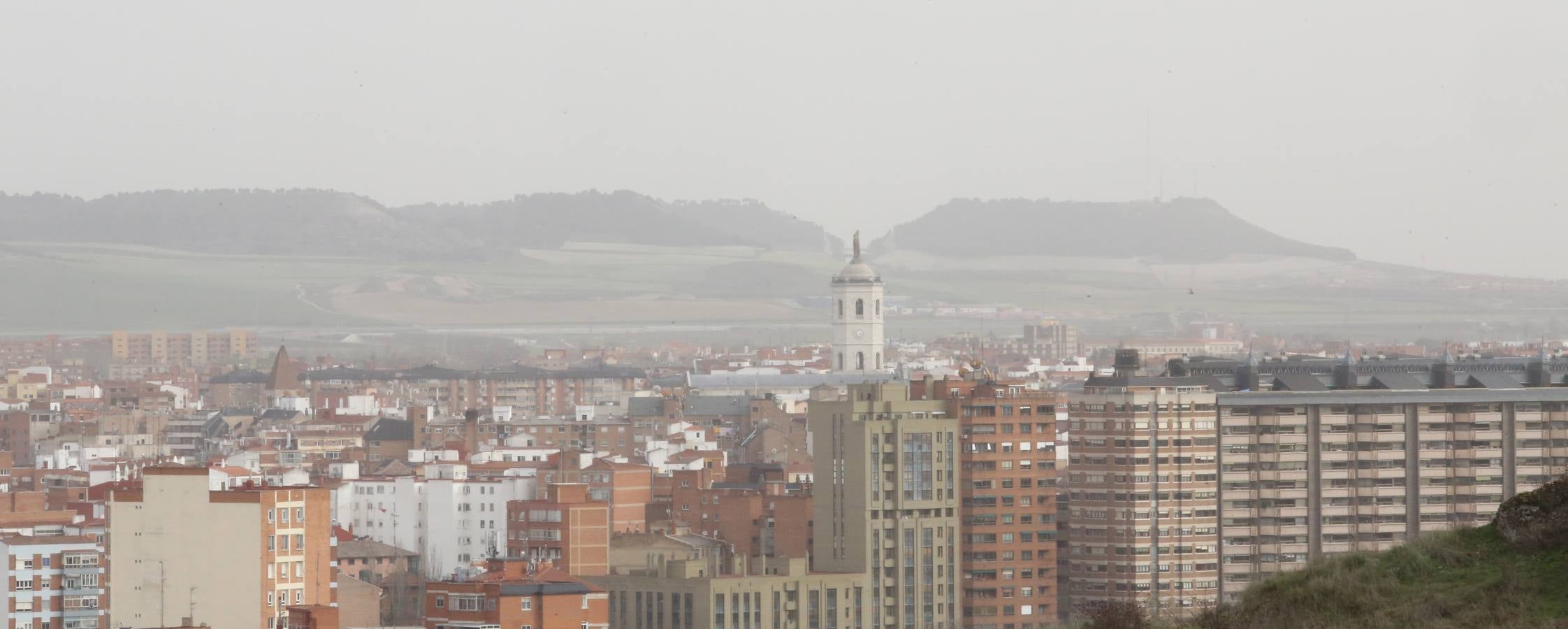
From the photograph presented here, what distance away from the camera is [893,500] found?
97.2ft

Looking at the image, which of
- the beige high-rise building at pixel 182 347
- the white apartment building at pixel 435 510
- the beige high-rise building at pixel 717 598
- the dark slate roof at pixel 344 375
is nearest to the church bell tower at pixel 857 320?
the dark slate roof at pixel 344 375

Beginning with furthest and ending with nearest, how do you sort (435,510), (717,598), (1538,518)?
1. (435,510)
2. (717,598)
3. (1538,518)

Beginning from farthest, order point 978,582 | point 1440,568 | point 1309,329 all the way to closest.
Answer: point 1309,329
point 978,582
point 1440,568

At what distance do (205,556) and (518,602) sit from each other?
3468mm

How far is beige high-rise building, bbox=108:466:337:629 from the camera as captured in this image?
21641 millimetres

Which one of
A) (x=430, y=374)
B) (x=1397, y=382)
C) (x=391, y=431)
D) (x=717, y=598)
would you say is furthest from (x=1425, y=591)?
(x=430, y=374)

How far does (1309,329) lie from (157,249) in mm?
60243

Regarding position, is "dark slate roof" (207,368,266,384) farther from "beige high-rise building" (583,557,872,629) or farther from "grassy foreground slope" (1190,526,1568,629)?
"grassy foreground slope" (1190,526,1568,629)

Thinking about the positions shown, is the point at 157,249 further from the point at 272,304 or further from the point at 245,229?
the point at 272,304

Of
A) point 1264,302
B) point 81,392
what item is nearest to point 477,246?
point 1264,302

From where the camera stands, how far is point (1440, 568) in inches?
354

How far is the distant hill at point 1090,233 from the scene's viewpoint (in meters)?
144

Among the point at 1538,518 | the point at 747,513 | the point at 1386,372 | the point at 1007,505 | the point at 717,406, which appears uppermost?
the point at 1538,518

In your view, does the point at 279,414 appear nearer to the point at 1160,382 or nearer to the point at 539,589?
the point at 1160,382
